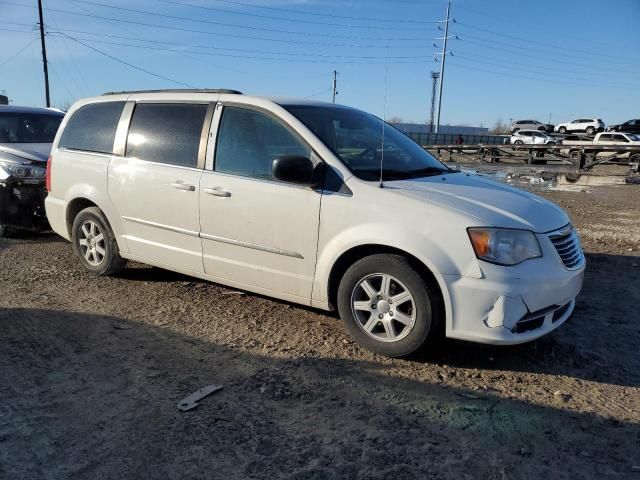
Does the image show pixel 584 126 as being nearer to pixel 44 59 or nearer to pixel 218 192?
pixel 44 59

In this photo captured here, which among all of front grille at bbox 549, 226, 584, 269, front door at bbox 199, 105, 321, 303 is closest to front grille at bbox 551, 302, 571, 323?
front grille at bbox 549, 226, 584, 269

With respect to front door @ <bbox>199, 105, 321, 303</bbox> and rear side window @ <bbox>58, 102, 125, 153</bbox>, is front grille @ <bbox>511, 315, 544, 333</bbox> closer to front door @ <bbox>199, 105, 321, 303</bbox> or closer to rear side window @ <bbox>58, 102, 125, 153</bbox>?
front door @ <bbox>199, 105, 321, 303</bbox>

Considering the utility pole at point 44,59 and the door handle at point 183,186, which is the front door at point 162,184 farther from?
the utility pole at point 44,59

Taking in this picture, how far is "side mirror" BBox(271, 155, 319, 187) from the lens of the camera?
386cm

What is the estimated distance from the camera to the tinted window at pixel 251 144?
166 inches

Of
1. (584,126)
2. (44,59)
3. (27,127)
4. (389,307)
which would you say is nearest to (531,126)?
(584,126)

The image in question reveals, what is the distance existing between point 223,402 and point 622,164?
2555 cm

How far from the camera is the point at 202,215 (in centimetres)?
452

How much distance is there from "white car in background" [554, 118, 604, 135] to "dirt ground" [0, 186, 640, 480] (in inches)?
2098

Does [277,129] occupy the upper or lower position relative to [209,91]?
lower

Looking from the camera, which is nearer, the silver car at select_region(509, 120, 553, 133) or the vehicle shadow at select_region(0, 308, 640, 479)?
the vehicle shadow at select_region(0, 308, 640, 479)

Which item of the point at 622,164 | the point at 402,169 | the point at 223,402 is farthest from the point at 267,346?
the point at 622,164

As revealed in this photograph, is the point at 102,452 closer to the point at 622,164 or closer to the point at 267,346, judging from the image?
the point at 267,346

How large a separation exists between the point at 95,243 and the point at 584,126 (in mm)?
56331
